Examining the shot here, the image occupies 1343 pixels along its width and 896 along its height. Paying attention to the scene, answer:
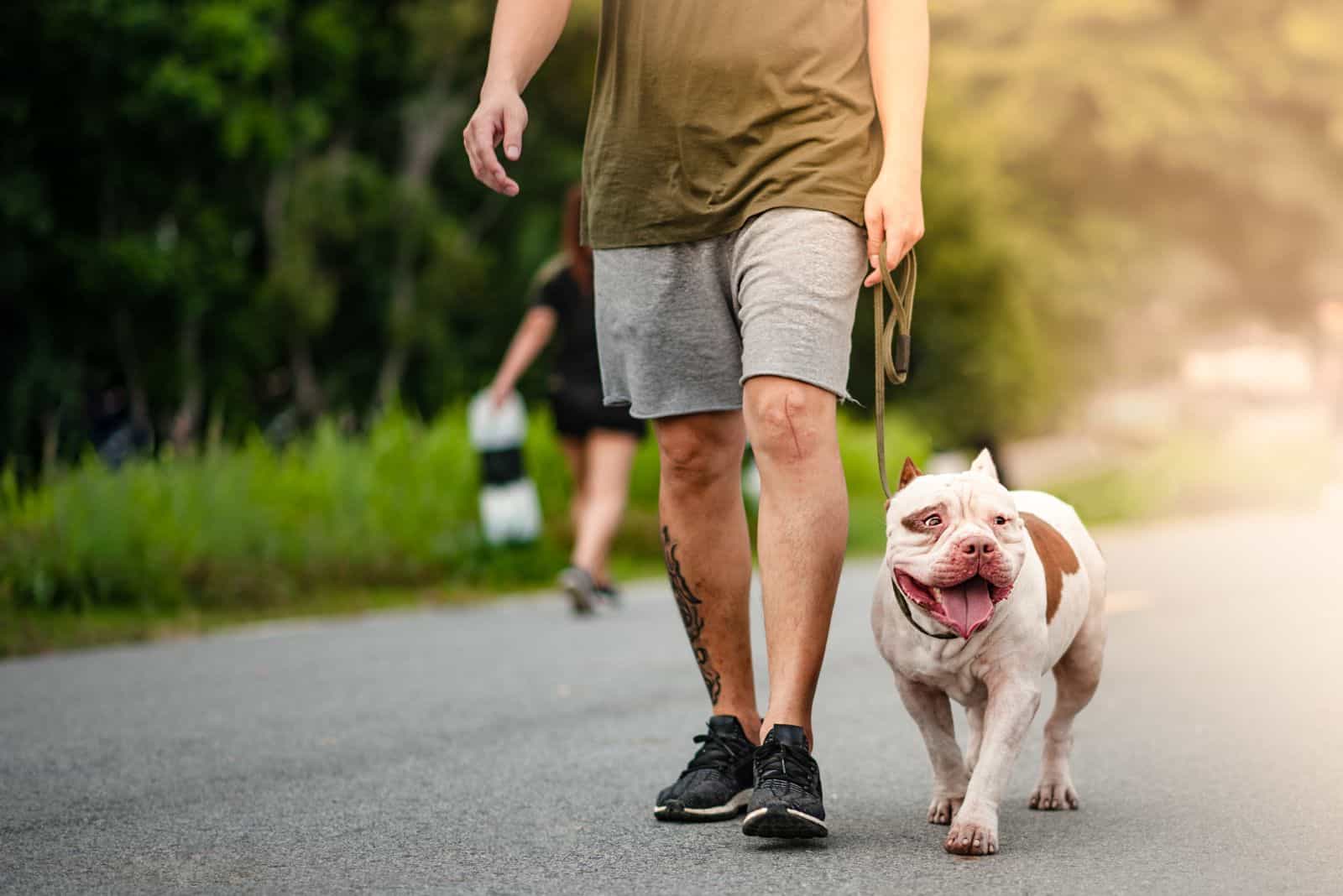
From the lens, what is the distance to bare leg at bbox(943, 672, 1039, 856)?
3541mm

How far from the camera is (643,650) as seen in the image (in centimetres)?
756

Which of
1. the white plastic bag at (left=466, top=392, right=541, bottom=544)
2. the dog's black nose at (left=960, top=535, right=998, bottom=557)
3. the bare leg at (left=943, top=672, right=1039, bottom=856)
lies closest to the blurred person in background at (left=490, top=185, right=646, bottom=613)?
the white plastic bag at (left=466, top=392, right=541, bottom=544)

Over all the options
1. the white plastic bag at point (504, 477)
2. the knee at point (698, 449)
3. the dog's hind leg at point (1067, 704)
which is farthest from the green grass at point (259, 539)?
the dog's hind leg at point (1067, 704)

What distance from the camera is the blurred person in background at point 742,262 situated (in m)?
3.78

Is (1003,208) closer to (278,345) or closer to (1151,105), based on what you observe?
(1151,105)

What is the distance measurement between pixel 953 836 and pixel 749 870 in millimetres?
413

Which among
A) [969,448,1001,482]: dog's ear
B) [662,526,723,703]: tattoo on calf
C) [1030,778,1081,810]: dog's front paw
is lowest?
[1030,778,1081,810]: dog's front paw

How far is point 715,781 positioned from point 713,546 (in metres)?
0.53

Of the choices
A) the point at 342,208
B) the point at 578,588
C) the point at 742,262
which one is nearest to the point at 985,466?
the point at 742,262

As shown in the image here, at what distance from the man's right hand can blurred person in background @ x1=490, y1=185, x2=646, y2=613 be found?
4.98 metres

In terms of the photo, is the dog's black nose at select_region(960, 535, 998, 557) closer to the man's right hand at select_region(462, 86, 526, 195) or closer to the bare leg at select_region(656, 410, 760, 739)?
the bare leg at select_region(656, 410, 760, 739)

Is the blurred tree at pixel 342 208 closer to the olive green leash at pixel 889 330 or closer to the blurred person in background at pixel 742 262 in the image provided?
the blurred person in background at pixel 742 262

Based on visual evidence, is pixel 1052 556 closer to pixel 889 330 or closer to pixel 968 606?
pixel 968 606

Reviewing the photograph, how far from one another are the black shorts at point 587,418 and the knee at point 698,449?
186 inches
